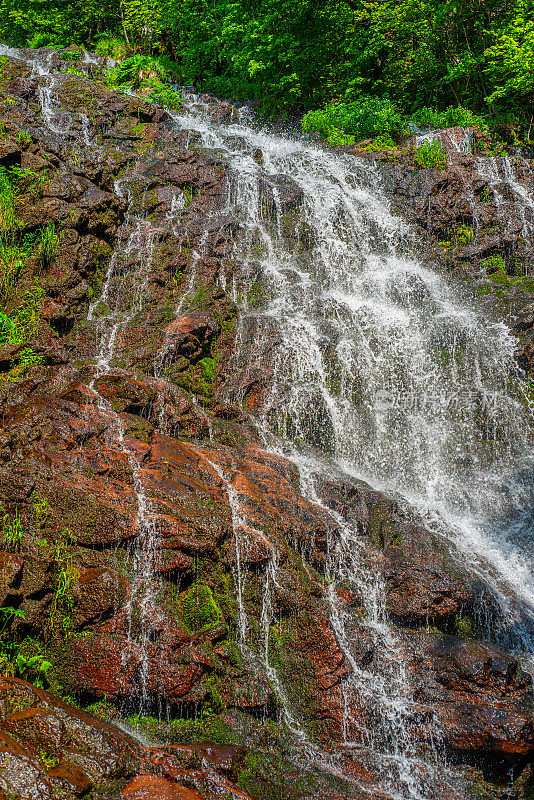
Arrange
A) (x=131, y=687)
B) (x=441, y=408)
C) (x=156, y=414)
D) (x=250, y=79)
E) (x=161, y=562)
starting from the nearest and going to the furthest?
(x=131, y=687) < (x=161, y=562) < (x=156, y=414) < (x=441, y=408) < (x=250, y=79)

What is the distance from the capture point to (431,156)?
15930 millimetres

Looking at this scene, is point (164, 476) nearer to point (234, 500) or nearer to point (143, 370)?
point (234, 500)

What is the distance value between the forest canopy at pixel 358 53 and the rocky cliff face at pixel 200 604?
13911 mm

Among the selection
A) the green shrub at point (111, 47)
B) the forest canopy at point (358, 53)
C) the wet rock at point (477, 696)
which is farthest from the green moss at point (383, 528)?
the green shrub at point (111, 47)

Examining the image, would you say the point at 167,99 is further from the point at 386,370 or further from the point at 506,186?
the point at 386,370

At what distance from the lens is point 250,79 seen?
2189 cm

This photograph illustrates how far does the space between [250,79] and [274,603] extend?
21.2 metres

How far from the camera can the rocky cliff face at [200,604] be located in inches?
208

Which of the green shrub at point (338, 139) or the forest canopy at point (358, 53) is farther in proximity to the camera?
the forest canopy at point (358, 53)

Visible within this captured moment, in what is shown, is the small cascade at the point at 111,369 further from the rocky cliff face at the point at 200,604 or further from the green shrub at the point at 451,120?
the green shrub at the point at 451,120

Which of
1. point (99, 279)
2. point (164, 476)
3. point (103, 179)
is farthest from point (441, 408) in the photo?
point (103, 179)

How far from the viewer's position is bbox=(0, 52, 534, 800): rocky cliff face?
5.29 m

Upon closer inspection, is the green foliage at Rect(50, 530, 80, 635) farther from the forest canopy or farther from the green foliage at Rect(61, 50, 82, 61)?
the green foliage at Rect(61, 50, 82, 61)

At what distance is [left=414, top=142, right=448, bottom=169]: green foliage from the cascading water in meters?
2.46
